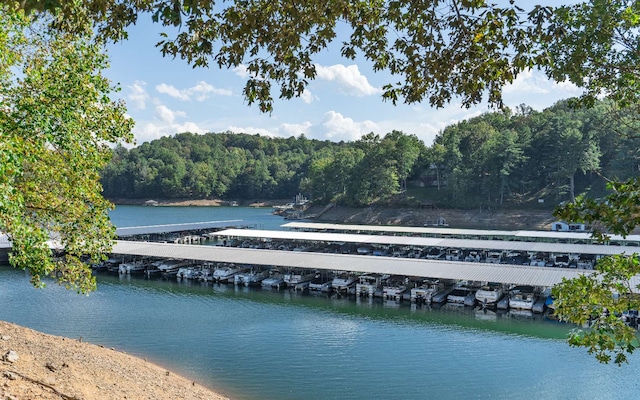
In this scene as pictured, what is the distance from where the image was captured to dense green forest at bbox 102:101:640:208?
59.7 meters

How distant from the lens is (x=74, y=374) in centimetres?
1092

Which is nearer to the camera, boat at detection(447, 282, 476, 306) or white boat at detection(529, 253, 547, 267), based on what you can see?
boat at detection(447, 282, 476, 306)

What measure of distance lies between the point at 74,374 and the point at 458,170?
63.2 m

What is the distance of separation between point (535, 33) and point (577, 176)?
68227mm

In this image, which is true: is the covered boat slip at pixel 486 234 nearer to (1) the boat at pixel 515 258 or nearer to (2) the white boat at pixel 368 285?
(1) the boat at pixel 515 258

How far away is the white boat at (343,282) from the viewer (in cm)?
2634

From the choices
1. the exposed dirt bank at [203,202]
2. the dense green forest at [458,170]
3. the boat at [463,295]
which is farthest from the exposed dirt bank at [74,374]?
the exposed dirt bank at [203,202]

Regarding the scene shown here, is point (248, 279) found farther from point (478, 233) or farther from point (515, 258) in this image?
point (478, 233)

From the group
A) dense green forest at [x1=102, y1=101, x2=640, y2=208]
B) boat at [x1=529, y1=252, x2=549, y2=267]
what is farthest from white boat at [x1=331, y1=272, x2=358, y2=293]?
dense green forest at [x1=102, y1=101, x2=640, y2=208]

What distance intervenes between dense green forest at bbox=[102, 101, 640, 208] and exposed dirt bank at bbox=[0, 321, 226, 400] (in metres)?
36.6

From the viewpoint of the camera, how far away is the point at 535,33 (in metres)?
5.14

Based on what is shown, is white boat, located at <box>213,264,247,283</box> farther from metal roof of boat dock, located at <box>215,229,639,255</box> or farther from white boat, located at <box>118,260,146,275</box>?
metal roof of boat dock, located at <box>215,229,639,255</box>

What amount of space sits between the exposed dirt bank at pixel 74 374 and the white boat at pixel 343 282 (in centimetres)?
1235

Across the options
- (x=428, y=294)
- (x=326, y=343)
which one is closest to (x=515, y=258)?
(x=428, y=294)
